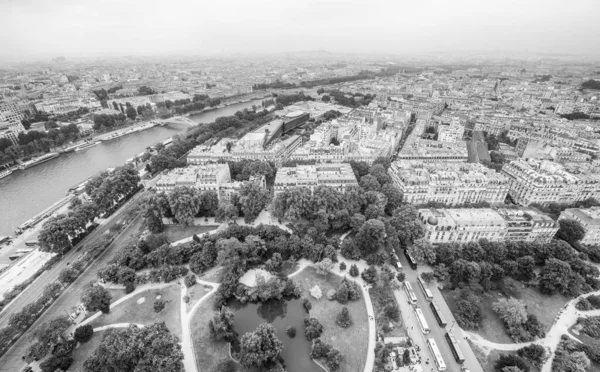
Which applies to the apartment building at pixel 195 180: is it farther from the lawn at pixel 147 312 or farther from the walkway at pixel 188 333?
the lawn at pixel 147 312

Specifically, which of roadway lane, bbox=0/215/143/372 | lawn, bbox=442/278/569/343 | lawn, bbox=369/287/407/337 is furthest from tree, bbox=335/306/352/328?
roadway lane, bbox=0/215/143/372

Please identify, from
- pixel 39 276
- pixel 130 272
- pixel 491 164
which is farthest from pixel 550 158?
pixel 39 276

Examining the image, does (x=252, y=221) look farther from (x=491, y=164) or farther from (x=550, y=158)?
(x=550, y=158)

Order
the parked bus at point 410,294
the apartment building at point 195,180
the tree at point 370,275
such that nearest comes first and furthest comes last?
the parked bus at point 410,294
the tree at point 370,275
the apartment building at point 195,180

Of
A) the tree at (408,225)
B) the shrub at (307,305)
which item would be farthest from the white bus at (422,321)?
the shrub at (307,305)

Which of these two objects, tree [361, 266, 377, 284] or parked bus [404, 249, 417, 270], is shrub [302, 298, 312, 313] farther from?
parked bus [404, 249, 417, 270]
